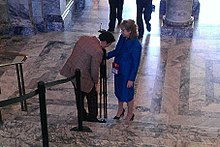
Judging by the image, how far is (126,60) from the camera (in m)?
5.02

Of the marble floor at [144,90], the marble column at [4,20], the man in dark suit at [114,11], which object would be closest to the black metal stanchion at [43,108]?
the marble floor at [144,90]

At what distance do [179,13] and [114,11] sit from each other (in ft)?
4.12

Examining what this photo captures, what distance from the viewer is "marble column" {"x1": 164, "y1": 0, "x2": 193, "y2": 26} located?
851cm

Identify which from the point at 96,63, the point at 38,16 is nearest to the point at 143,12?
the point at 38,16

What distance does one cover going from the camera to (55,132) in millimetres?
4348

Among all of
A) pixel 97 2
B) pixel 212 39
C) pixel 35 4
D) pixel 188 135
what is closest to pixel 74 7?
pixel 97 2

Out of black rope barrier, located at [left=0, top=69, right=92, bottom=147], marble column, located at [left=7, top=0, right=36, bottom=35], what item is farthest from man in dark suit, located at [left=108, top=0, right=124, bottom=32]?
black rope barrier, located at [left=0, top=69, right=92, bottom=147]

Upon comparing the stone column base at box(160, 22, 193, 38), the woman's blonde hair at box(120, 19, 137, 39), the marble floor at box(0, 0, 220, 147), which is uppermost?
the woman's blonde hair at box(120, 19, 137, 39)

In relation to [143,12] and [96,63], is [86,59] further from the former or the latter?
[143,12]

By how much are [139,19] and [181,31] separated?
88 cm

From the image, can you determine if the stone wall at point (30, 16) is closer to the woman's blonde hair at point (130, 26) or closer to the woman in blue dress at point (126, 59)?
the woman in blue dress at point (126, 59)

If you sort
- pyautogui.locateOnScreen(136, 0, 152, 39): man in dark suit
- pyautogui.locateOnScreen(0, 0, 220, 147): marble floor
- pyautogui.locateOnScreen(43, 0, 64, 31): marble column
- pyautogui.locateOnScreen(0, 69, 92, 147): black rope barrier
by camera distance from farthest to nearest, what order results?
pyautogui.locateOnScreen(43, 0, 64, 31): marble column
pyautogui.locateOnScreen(136, 0, 152, 39): man in dark suit
pyautogui.locateOnScreen(0, 0, 220, 147): marble floor
pyautogui.locateOnScreen(0, 69, 92, 147): black rope barrier

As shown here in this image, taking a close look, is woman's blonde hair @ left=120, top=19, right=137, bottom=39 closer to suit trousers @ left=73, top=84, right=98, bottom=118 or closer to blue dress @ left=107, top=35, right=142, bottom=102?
blue dress @ left=107, top=35, right=142, bottom=102

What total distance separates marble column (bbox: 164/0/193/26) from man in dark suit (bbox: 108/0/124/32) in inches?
36.5
